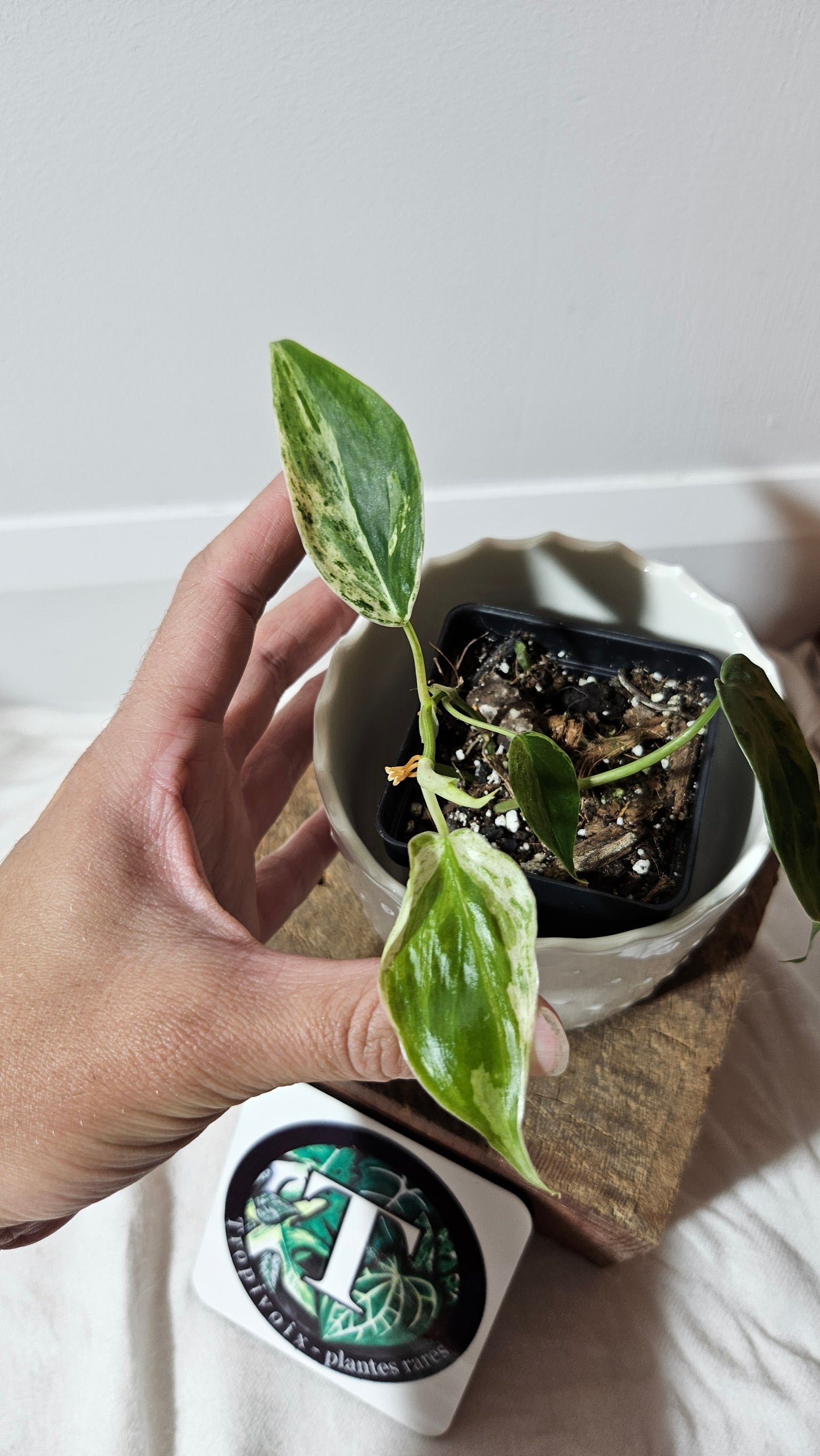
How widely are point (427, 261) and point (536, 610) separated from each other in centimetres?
23

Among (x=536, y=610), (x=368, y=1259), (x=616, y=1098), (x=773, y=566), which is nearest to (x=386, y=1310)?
(x=368, y=1259)

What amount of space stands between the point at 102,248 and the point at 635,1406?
89cm

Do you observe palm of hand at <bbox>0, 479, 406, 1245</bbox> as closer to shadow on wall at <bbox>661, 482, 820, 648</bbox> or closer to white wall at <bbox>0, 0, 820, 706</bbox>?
white wall at <bbox>0, 0, 820, 706</bbox>

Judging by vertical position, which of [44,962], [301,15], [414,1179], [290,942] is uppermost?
[301,15]

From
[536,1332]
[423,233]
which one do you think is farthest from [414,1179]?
[423,233]

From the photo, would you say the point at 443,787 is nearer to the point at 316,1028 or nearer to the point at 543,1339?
the point at 316,1028

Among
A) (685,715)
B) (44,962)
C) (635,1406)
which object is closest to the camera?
(44,962)

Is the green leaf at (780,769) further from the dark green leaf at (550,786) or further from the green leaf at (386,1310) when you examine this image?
the green leaf at (386,1310)

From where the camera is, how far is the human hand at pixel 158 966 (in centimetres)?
40

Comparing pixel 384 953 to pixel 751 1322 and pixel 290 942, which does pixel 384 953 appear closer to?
pixel 290 942

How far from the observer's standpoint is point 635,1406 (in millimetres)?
678

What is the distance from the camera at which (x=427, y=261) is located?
58 centimetres

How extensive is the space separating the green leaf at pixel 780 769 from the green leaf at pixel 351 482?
156 mm

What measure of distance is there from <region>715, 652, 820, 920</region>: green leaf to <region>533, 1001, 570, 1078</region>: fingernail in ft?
0.36
